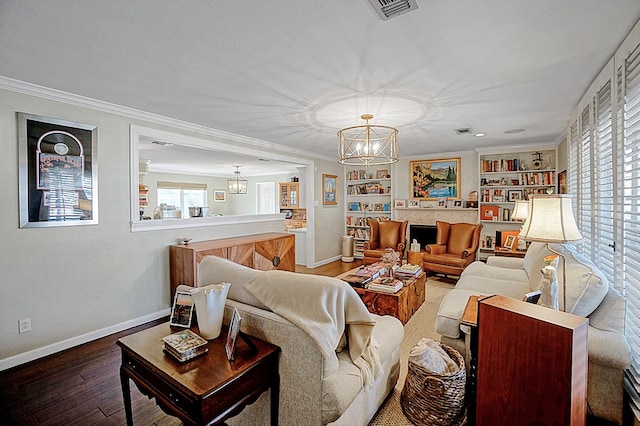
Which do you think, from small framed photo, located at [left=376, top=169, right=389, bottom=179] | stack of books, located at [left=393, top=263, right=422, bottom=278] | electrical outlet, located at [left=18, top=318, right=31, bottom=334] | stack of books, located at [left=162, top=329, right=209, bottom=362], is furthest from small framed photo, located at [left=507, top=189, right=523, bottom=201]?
electrical outlet, located at [left=18, top=318, right=31, bottom=334]

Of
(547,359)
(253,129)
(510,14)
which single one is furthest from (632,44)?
(253,129)

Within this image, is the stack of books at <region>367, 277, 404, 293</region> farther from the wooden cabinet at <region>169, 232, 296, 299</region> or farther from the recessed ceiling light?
the recessed ceiling light

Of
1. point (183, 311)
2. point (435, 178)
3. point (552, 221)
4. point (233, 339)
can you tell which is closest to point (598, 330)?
point (552, 221)

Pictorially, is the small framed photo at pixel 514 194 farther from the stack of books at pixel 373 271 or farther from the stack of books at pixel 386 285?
the stack of books at pixel 386 285

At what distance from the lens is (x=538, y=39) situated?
1.81 m

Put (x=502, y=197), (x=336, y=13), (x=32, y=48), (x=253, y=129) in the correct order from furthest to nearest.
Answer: (x=502, y=197) → (x=253, y=129) → (x=32, y=48) → (x=336, y=13)

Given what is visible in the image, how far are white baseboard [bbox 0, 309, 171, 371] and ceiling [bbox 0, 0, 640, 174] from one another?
2.27 metres

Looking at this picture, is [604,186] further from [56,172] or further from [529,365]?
[56,172]

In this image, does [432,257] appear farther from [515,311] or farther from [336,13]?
[336,13]

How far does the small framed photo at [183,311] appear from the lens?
164 centimetres

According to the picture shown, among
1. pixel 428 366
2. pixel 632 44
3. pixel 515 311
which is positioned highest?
pixel 632 44

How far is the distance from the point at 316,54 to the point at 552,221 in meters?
1.82

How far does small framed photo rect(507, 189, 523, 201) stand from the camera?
5312mm

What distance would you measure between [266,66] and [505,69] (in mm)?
1772
